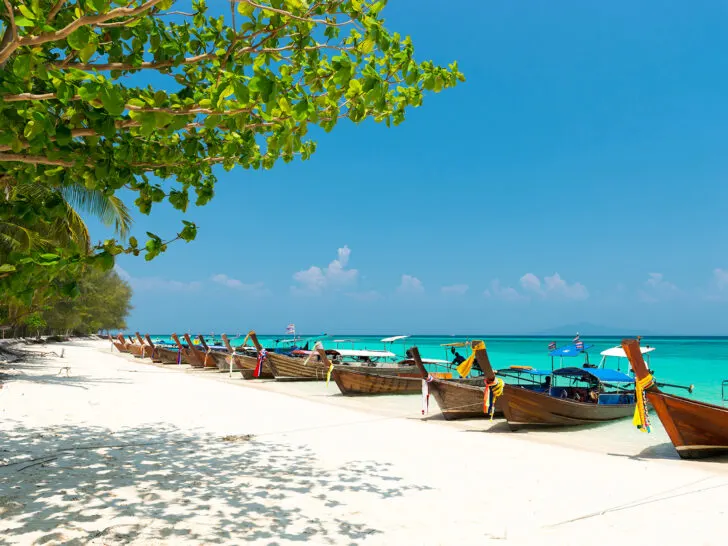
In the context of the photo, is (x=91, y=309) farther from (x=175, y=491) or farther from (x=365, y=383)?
(x=175, y=491)

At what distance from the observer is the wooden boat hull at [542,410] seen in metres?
11.0

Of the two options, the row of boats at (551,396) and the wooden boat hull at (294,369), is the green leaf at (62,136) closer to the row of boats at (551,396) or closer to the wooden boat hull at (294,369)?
the row of boats at (551,396)

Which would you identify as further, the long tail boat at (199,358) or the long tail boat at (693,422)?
the long tail boat at (199,358)

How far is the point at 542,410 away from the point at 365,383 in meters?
8.31

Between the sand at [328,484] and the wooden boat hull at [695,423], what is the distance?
496 millimetres

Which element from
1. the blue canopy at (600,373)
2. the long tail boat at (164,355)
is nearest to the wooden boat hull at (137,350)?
the long tail boat at (164,355)

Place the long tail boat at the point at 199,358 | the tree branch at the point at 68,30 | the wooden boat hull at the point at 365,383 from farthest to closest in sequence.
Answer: the long tail boat at the point at 199,358, the wooden boat hull at the point at 365,383, the tree branch at the point at 68,30

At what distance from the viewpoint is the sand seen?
4.50 m

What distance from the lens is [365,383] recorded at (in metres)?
18.5

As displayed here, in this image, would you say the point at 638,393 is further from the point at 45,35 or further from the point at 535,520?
the point at 45,35

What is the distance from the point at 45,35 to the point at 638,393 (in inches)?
380

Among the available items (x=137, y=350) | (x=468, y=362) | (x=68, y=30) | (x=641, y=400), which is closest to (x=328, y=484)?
(x=68, y=30)

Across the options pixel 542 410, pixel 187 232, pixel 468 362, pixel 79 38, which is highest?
pixel 79 38

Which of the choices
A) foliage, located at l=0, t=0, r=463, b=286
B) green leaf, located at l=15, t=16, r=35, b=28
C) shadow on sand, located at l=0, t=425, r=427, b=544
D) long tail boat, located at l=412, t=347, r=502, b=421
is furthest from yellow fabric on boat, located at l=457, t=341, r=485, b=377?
green leaf, located at l=15, t=16, r=35, b=28
